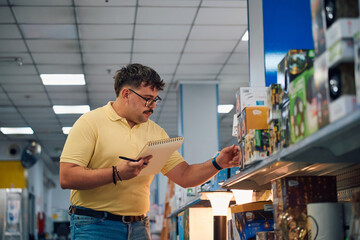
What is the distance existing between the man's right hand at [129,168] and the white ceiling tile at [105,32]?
4.71m

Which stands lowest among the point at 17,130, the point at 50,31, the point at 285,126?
the point at 285,126

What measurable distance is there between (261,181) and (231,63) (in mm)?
6251

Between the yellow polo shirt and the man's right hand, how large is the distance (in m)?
0.20

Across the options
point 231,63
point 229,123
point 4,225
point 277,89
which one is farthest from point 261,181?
point 4,225

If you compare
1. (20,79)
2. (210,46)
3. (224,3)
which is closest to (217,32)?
(210,46)

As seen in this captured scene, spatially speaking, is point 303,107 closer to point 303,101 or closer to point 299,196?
point 303,101

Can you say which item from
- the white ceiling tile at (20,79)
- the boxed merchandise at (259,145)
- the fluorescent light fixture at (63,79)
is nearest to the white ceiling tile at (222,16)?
the fluorescent light fixture at (63,79)

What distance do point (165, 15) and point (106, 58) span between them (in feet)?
6.10

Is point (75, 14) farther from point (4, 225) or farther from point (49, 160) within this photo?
point (49, 160)

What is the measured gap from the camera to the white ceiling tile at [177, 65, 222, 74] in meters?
8.59

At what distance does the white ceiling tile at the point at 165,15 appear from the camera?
6.30 meters

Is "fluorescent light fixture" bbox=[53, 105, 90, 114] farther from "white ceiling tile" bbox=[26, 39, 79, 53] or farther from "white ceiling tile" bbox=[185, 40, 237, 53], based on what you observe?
"white ceiling tile" bbox=[185, 40, 237, 53]

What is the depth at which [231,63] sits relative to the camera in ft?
27.8

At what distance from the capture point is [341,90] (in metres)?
1.22
